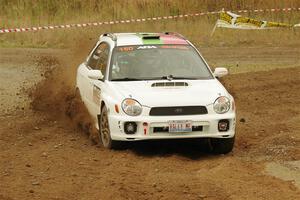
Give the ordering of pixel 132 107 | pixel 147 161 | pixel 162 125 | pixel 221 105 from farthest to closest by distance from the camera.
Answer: pixel 221 105 < pixel 132 107 < pixel 162 125 < pixel 147 161

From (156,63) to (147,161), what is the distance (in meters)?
1.99

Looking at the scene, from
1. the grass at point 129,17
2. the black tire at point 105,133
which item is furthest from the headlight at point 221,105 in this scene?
the grass at point 129,17

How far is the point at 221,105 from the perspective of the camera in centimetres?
1056

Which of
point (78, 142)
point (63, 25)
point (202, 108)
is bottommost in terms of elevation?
point (63, 25)

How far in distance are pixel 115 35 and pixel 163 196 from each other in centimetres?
501

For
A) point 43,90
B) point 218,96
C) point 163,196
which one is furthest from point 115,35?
point 163,196

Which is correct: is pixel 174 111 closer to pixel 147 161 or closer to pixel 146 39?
pixel 147 161

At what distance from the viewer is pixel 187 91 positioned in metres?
10.8

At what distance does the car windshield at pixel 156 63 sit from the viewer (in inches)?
450

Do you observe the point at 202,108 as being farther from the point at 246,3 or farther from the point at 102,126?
the point at 246,3

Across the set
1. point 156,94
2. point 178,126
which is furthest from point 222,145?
point 156,94

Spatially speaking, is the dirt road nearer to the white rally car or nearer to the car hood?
the white rally car

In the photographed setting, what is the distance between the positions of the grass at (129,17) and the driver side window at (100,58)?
16.8 meters

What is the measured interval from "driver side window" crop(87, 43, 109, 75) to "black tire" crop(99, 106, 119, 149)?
0.90 meters
